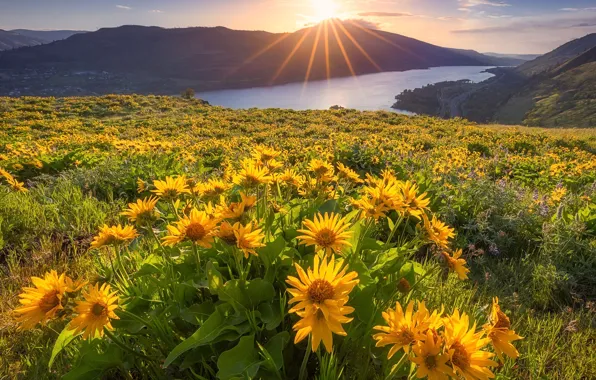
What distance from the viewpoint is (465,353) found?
110 centimetres

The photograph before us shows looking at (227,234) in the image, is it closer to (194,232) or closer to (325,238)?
(194,232)

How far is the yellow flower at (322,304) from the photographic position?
1069 millimetres

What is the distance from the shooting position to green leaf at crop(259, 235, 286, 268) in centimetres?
186

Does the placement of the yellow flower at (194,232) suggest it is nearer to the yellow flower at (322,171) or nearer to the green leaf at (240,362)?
the green leaf at (240,362)

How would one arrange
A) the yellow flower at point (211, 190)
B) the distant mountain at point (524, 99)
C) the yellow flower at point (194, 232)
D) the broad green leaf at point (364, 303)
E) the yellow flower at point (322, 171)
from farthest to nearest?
the distant mountain at point (524, 99) < the yellow flower at point (322, 171) < the yellow flower at point (211, 190) < the broad green leaf at point (364, 303) < the yellow flower at point (194, 232)

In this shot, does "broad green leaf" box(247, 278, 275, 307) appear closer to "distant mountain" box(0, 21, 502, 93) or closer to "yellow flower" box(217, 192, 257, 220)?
"yellow flower" box(217, 192, 257, 220)

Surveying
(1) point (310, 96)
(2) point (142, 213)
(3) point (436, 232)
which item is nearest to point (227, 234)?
(2) point (142, 213)

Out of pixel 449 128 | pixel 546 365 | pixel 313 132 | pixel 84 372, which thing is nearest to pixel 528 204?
pixel 546 365

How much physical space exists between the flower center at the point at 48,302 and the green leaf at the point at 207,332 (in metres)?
0.46

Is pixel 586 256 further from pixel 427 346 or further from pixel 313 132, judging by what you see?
pixel 313 132

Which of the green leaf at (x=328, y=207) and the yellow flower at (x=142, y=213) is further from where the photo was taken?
the green leaf at (x=328, y=207)

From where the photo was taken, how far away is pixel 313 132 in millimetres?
18047

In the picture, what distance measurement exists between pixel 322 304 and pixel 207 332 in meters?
0.68

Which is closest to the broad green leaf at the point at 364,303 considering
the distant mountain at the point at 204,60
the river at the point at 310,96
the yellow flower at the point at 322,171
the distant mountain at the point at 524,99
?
the yellow flower at the point at 322,171
